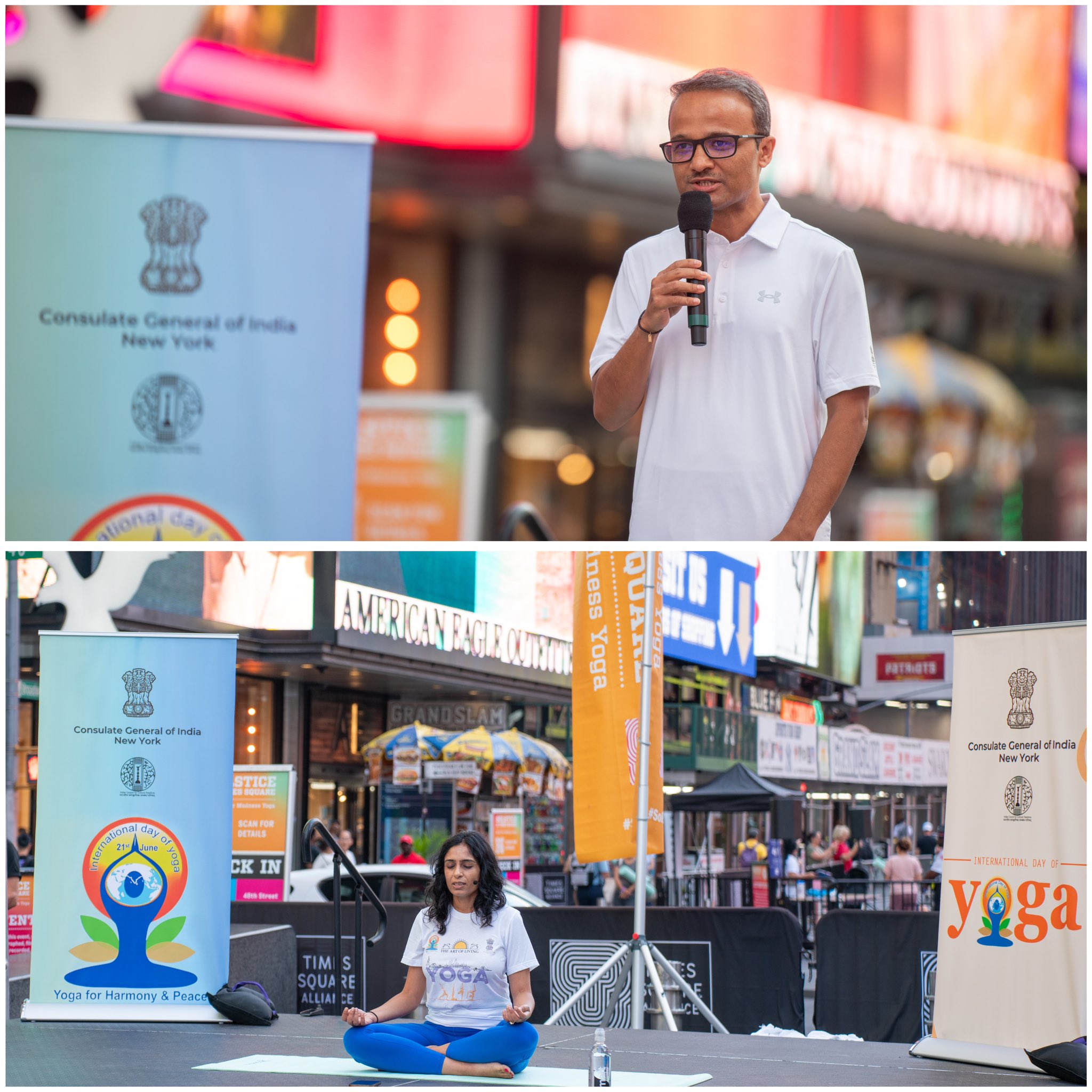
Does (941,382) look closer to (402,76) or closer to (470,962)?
(402,76)

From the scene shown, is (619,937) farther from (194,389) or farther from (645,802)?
(194,389)

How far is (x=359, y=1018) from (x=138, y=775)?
149 centimetres

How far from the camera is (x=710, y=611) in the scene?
1927 centimetres

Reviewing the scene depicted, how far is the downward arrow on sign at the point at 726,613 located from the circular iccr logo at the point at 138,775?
14.6 m

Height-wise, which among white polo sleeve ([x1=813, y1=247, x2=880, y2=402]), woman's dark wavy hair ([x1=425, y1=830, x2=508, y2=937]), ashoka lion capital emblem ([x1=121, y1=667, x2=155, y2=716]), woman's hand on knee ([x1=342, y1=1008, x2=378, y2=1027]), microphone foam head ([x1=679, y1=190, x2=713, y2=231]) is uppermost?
microphone foam head ([x1=679, y1=190, x2=713, y2=231])

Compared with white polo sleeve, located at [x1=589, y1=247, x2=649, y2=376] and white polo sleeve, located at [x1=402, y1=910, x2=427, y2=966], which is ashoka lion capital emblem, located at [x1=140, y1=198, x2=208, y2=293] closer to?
white polo sleeve, located at [x1=589, y1=247, x2=649, y2=376]

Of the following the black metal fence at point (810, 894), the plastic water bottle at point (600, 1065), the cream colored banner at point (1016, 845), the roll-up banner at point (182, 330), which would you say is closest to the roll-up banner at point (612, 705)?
the cream colored banner at point (1016, 845)

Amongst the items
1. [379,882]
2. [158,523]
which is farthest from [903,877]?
[158,523]

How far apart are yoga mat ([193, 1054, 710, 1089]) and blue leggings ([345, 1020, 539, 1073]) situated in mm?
37

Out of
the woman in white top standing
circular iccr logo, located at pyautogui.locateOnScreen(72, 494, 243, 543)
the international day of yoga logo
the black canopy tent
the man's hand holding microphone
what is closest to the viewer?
the man's hand holding microphone

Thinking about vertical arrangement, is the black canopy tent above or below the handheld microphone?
below

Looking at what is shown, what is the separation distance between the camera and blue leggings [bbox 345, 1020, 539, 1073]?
4.32 m

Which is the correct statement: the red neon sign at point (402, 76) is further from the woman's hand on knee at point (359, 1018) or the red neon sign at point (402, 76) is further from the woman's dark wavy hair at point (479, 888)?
the woman's hand on knee at point (359, 1018)

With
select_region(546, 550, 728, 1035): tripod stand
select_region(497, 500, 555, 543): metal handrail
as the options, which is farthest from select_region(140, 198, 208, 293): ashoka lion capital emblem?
select_region(546, 550, 728, 1035): tripod stand
